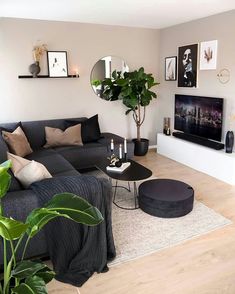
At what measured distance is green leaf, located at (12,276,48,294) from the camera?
1.30m

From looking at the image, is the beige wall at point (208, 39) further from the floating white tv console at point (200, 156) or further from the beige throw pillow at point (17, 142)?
the beige throw pillow at point (17, 142)

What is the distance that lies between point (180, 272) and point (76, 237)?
90cm

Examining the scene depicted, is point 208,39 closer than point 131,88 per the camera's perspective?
Yes

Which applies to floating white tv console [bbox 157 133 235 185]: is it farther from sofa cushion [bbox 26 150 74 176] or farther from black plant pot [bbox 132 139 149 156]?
sofa cushion [bbox 26 150 74 176]

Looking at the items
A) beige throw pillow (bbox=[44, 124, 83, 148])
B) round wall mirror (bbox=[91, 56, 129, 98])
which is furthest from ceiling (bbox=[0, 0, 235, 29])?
beige throw pillow (bbox=[44, 124, 83, 148])

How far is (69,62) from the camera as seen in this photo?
5027 millimetres

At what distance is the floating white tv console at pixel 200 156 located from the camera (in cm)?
414

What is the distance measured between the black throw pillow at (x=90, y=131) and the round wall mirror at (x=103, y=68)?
74cm

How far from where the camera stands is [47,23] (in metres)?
4.71

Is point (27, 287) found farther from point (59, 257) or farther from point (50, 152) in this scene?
point (50, 152)

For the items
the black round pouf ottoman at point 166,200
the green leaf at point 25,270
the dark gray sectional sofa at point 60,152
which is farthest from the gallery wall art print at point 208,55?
the green leaf at point 25,270

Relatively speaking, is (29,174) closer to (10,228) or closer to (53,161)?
(10,228)

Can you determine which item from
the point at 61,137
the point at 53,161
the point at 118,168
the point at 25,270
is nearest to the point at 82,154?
the point at 61,137

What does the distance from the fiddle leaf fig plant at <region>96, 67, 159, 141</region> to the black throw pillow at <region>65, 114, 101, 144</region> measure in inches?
27.3
